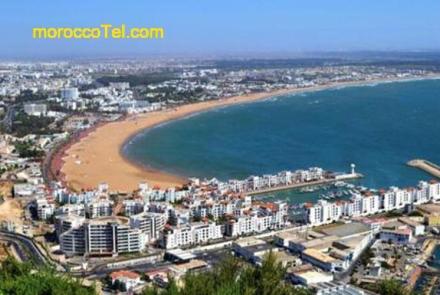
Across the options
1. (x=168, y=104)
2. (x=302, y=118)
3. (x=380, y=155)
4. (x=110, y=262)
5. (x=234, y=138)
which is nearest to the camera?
(x=110, y=262)

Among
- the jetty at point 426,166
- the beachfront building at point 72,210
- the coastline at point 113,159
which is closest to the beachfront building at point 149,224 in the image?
the beachfront building at point 72,210

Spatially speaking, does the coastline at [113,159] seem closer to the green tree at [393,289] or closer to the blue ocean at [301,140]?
the blue ocean at [301,140]

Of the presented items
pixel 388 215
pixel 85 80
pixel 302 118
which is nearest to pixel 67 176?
pixel 388 215

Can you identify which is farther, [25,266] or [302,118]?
[302,118]

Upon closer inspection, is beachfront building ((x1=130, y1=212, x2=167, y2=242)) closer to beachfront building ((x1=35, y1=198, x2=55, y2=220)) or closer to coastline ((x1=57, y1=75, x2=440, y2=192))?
beachfront building ((x1=35, y1=198, x2=55, y2=220))

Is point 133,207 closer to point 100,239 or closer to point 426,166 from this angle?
point 100,239

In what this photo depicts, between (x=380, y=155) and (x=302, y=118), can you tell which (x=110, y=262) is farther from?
(x=302, y=118)
